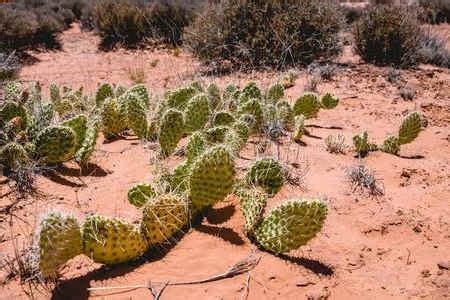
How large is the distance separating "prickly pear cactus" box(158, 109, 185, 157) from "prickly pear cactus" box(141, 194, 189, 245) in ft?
3.04

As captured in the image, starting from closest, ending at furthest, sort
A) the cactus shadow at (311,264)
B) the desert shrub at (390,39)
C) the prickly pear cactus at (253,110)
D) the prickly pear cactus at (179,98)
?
the cactus shadow at (311,264) → the prickly pear cactus at (253,110) → the prickly pear cactus at (179,98) → the desert shrub at (390,39)

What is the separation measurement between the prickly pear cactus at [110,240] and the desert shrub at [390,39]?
227 inches

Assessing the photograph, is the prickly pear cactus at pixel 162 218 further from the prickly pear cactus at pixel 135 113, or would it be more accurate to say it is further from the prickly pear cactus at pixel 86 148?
the prickly pear cactus at pixel 135 113

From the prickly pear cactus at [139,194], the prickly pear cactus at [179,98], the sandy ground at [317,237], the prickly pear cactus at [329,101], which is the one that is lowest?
the sandy ground at [317,237]

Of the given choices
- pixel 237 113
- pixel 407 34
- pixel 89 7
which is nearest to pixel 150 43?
pixel 89 7

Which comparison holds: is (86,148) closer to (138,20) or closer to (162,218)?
(162,218)

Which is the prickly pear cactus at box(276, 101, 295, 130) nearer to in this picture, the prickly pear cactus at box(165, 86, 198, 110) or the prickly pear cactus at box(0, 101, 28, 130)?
the prickly pear cactus at box(165, 86, 198, 110)

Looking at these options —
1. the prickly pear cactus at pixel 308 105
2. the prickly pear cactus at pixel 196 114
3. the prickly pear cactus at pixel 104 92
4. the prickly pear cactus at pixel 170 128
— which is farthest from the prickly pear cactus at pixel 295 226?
the prickly pear cactus at pixel 104 92

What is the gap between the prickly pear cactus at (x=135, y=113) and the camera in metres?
3.57

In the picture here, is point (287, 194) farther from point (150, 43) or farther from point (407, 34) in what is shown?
point (150, 43)

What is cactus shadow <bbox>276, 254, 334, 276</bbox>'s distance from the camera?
214 centimetres

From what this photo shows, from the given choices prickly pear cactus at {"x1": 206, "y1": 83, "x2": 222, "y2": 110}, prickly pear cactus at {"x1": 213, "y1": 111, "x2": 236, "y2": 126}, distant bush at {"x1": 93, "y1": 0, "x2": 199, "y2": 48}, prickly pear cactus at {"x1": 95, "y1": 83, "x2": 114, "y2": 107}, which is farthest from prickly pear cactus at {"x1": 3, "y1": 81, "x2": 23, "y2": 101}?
distant bush at {"x1": 93, "y1": 0, "x2": 199, "y2": 48}

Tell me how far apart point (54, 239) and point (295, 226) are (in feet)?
3.34

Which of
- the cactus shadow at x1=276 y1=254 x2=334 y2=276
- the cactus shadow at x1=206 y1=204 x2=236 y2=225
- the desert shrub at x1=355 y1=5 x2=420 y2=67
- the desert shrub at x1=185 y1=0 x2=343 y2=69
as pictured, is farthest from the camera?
the desert shrub at x1=185 y1=0 x2=343 y2=69
